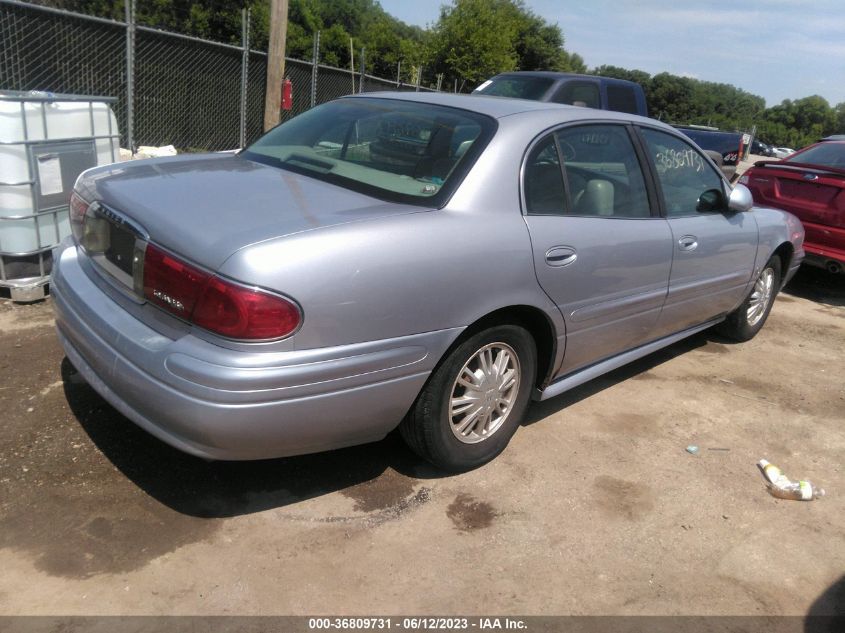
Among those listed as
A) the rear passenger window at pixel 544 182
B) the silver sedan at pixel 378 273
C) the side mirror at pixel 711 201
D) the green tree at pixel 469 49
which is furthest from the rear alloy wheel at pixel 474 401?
the green tree at pixel 469 49

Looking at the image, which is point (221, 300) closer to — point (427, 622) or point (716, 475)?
point (427, 622)

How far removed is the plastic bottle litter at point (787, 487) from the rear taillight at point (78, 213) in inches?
131

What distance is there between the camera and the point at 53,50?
837 centimetres

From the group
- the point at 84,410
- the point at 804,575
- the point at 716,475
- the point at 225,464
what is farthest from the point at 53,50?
the point at 804,575

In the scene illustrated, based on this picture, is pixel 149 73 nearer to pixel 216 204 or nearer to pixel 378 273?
pixel 216 204

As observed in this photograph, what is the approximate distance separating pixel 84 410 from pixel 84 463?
1.56 feet

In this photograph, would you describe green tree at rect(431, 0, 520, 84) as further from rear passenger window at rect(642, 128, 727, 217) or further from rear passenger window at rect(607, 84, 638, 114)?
rear passenger window at rect(642, 128, 727, 217)

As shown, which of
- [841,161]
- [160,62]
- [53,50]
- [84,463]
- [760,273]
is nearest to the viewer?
[84,463]

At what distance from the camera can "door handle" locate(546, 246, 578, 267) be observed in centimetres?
314

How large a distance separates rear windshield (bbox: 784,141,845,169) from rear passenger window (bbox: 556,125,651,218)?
4.34 metres

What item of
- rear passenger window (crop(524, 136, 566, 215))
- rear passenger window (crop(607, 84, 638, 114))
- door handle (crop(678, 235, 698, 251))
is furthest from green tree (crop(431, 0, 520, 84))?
rear passenger window (crop(524, 136, 566, 215))

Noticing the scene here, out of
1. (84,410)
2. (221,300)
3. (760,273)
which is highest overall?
(221,300)

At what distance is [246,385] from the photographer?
2332 millimetres

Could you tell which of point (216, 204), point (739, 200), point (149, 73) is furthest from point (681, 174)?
point (149, 73)
